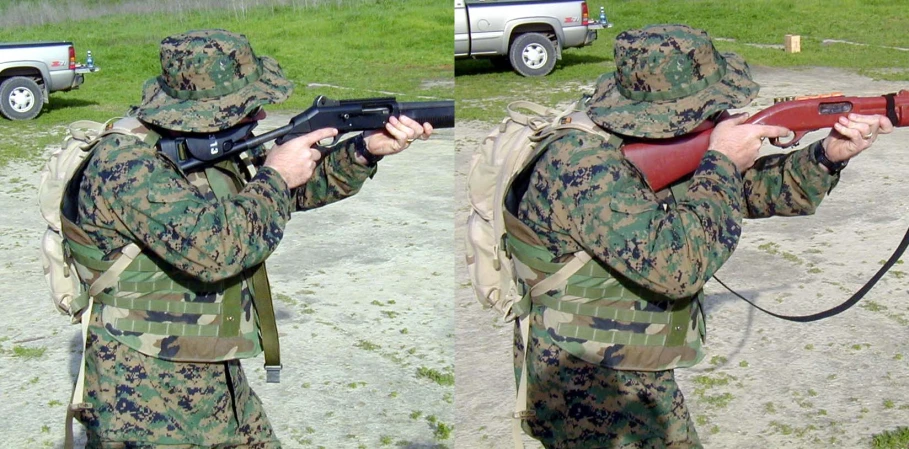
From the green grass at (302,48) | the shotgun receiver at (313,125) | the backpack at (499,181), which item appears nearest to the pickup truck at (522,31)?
the green grass at (302,48)

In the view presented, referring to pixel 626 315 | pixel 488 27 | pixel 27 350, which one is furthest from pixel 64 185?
pixel 488 27

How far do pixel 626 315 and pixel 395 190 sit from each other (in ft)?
24.3

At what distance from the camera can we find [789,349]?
5.86 m

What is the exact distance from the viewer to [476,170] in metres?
3.37

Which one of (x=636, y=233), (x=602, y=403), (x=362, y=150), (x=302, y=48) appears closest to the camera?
(x=636, y=233)

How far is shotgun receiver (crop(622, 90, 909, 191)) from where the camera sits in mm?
3062

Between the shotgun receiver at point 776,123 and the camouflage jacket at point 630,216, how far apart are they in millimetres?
84

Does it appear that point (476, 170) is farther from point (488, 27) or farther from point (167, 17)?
point (167, 17)

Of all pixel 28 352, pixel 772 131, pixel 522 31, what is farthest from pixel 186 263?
pixel 522 31

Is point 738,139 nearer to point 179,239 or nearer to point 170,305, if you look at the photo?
point 179,239

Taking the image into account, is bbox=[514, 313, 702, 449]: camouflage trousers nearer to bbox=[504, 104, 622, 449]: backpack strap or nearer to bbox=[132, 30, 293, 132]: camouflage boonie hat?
bbox=[504, 104, 622, 449]: backpack strap

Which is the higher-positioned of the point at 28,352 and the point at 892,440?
the point at 28,352

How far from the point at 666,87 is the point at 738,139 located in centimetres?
26

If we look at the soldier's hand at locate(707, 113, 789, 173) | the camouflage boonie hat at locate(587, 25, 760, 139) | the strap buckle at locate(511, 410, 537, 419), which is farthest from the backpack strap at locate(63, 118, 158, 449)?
the soldier's hand at locate(707, 113, 789, 173)
